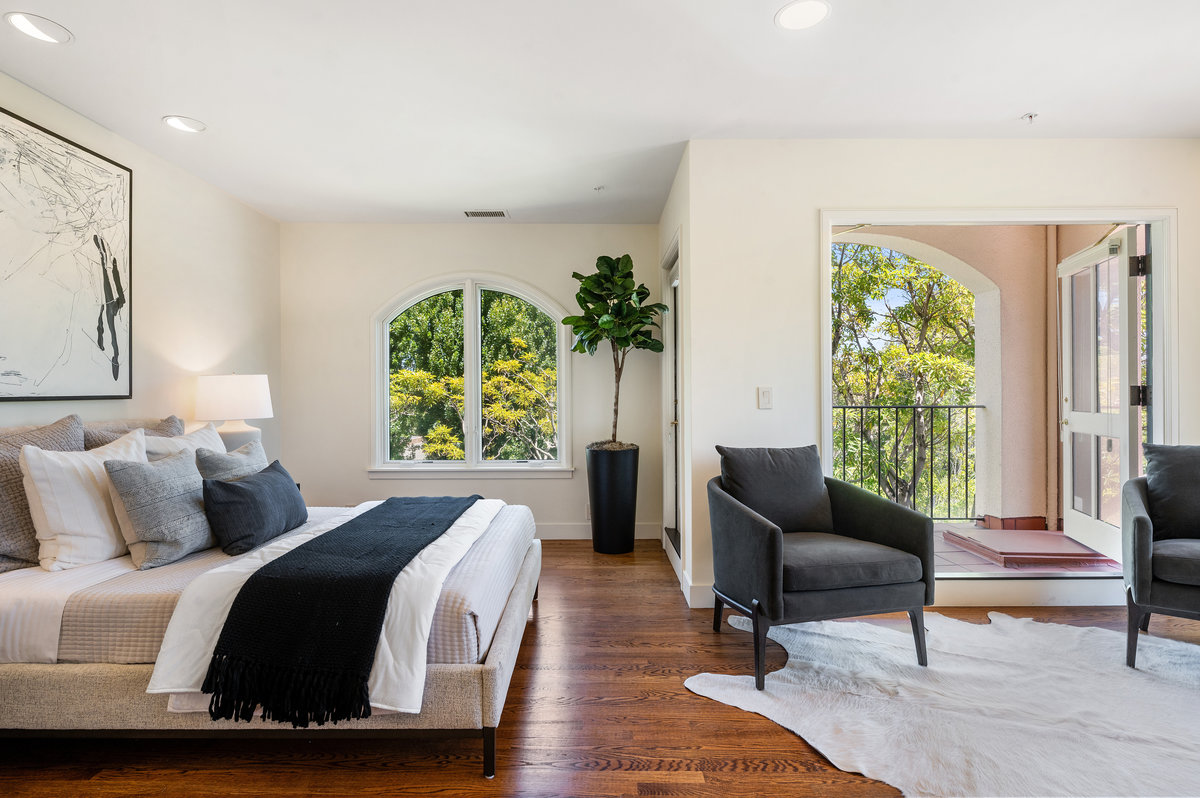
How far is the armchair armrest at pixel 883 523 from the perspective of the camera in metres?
2.45

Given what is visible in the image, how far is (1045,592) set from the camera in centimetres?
316

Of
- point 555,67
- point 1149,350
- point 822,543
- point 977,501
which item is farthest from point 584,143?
point 977,501

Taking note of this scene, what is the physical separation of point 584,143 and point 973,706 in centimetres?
313

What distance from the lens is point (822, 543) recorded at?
99.8 inches

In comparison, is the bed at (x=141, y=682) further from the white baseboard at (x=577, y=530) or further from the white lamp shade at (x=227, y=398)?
the white baseboard at (x=577, y=530)

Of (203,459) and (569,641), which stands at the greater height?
(203,459)

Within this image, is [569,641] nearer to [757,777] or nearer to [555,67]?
[757,777]

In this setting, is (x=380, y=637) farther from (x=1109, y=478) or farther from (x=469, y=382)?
(x=1109, y=478)

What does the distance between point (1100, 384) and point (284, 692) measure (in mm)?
4612

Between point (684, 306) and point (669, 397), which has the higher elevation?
point (684, 306)

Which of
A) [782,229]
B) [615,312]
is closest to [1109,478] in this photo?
[782,229]

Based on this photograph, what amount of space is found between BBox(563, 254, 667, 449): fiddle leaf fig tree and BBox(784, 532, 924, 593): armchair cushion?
2.10 m

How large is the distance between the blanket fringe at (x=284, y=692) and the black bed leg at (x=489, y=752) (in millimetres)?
363

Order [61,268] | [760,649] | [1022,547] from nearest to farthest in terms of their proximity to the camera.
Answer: [760,649]
[61,268]
[1022,547]
